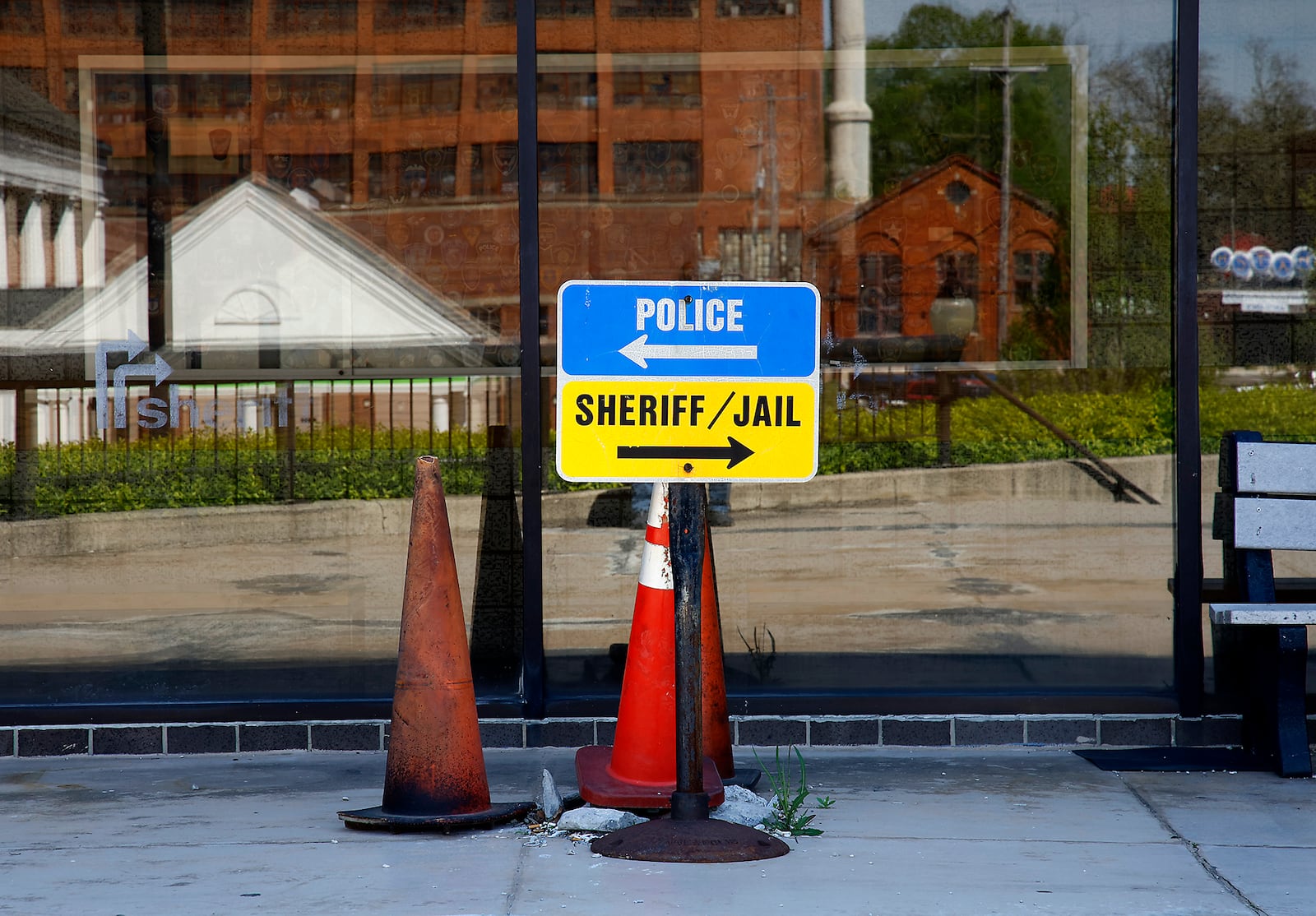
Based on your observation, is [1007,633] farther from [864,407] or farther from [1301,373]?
[1301,373]

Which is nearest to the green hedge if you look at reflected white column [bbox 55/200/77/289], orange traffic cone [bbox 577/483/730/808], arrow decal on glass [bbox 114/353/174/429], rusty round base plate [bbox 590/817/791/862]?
arrow decal on glass [bbox 114/353/174/429]

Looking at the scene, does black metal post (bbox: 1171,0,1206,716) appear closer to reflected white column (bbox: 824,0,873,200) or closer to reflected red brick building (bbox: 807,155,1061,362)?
reflected red brick building (bbox: 807,155,1061,362)

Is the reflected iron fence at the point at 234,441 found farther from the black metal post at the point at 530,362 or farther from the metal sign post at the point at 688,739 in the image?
the metal sign post at the point at 688,739

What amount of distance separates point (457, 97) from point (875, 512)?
94.7 inches

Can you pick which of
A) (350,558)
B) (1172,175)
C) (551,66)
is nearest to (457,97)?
(551,66)

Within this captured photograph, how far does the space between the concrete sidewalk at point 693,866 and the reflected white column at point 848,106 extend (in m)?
2.36

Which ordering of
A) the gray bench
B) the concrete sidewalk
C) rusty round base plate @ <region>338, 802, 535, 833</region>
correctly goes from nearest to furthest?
the concrete sidewalk → rusty round base plate @ <region>338, 802, 535, 833</region> → the gray bench

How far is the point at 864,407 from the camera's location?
20.2 ft

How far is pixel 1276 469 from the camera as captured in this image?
5641mm

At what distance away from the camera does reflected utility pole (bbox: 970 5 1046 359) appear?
19.9 ft

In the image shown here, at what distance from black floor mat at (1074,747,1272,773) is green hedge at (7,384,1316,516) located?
1.20 metres

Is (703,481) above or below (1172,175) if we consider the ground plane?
below

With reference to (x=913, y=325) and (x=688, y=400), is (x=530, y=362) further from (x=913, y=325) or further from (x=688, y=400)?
(x=688, y=400)

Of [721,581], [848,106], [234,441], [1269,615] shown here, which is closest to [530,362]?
[721,581]
